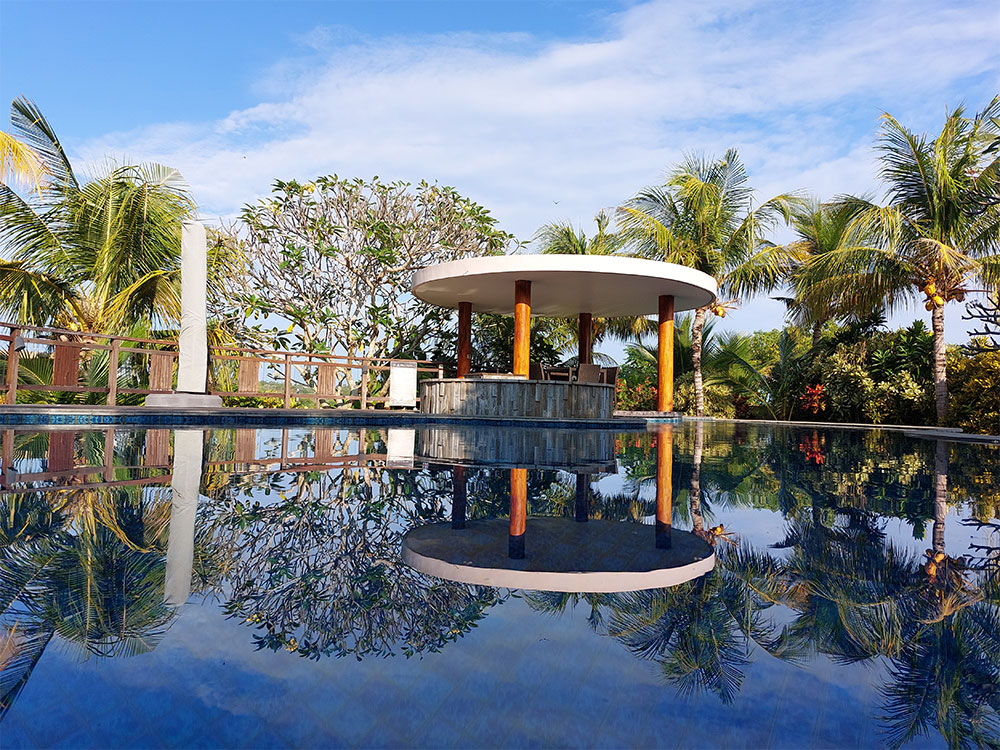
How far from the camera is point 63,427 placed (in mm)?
8648

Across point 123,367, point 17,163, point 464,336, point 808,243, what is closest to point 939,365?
point 808,243

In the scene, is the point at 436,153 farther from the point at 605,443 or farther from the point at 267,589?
the point at 267,589

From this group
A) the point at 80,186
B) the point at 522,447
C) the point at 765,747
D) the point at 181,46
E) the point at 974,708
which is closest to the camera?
the point at 765,747

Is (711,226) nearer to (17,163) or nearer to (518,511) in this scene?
(17,163)

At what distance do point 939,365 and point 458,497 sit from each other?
1467 cm

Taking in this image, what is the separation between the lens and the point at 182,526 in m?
2.55

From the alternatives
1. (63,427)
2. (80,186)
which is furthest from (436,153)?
(63,427)

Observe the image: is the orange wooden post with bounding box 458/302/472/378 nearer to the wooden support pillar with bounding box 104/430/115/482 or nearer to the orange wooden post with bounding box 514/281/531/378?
the orange wooden post with bounding box 514/281/531/378

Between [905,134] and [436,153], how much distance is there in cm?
1196

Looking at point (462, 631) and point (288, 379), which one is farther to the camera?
point (288, 379)

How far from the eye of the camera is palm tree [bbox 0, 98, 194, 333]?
41.3 ft

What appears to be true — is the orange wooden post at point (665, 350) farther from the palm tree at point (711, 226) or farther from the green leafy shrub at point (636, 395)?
the green leafy shrub at point (636, 395)

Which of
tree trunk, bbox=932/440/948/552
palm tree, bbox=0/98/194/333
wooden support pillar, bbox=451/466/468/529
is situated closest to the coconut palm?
tree trunk, bbox=932/440/948/552

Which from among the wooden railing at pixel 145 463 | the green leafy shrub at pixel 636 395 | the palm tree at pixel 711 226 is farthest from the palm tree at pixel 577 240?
the wooden railing at pixel 145 463
